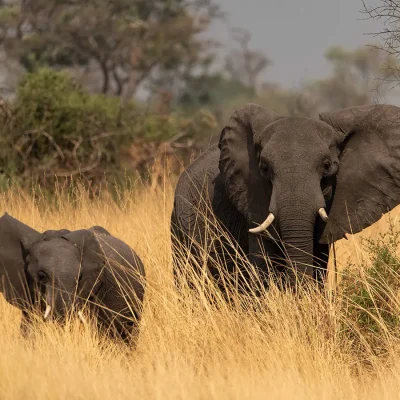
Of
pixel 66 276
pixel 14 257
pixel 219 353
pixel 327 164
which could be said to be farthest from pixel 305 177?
pixel 14 257

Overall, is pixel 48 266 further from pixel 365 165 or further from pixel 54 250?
pixel 365 165

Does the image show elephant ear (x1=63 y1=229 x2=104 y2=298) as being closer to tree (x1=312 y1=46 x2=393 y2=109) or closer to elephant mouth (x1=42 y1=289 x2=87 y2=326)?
elephant mouth (x1=42 y1=289 x2=87 y2=326)

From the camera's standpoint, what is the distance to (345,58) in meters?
65.1

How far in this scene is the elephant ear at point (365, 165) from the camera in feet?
26.8

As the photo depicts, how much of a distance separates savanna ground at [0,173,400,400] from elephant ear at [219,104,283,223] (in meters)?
0.71

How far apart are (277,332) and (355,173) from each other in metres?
1.70

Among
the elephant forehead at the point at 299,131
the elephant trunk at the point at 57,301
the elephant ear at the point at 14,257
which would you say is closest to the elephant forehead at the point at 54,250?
the elephant ear at the point at 14,257

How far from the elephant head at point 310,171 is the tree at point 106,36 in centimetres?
2664

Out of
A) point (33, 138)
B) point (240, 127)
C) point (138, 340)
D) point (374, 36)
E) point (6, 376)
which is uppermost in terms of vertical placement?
point (374, 36)

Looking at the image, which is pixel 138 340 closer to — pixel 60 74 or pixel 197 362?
pixel 197 362

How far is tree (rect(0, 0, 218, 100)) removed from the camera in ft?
117

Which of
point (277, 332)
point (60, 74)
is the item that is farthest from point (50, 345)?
point (60, 74)

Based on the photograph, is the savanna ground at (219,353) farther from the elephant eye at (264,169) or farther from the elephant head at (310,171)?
the elephant eye at (264,169)

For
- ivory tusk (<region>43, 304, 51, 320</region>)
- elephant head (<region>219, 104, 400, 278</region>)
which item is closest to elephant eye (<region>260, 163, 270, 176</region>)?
elephant head (<region>219, 104, 400, 278</region>)
